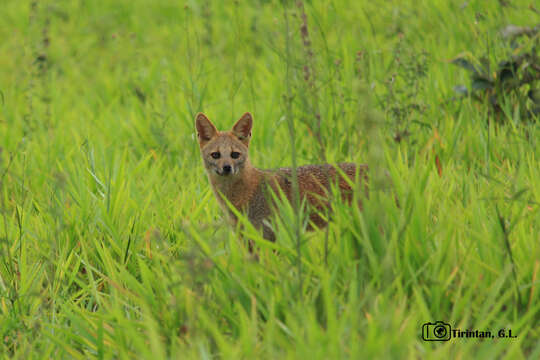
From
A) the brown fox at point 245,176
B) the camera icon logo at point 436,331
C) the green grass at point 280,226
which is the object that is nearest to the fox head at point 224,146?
the brown fox at point 245,176

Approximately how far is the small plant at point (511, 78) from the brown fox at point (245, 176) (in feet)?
4.99

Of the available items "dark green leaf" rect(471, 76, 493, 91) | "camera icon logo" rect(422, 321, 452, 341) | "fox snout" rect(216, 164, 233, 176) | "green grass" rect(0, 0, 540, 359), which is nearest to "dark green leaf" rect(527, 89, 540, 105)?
"green grass" rect(0, 0, 540, 359)

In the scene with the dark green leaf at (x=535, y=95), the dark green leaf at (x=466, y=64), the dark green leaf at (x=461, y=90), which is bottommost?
the dark green leaf at (x=535, y=95)

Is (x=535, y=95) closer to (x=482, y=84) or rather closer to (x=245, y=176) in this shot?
(x=482, y=84)

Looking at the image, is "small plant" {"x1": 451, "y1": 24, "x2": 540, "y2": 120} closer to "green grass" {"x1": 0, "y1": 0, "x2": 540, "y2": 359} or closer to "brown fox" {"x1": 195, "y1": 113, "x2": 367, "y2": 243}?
"green grass" {"x1": 0, "y1": 0, "x2": 540, "y2": 359}

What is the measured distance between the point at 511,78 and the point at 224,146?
223cm

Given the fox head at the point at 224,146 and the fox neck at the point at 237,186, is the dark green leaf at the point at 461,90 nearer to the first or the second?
the fox head at the point at 224,146

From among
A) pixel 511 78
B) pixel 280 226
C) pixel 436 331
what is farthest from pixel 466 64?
pixel 436 331

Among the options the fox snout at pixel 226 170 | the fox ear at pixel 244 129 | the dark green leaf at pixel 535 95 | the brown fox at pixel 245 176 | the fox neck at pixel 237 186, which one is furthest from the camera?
the dark green leaf at pixel 535 95

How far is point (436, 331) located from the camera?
2.50 m

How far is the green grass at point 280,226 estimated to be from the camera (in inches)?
96.6

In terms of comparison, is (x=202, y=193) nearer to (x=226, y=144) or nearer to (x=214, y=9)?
(x=226, y=144)

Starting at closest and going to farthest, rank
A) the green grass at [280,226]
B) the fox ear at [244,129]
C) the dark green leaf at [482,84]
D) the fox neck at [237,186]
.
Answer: the green grass at [280,226] < the fox neck at [237,186] < the fox ear at [244,129] < the dark green leaf at [482,84]

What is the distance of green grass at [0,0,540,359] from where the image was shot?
8.05ft
